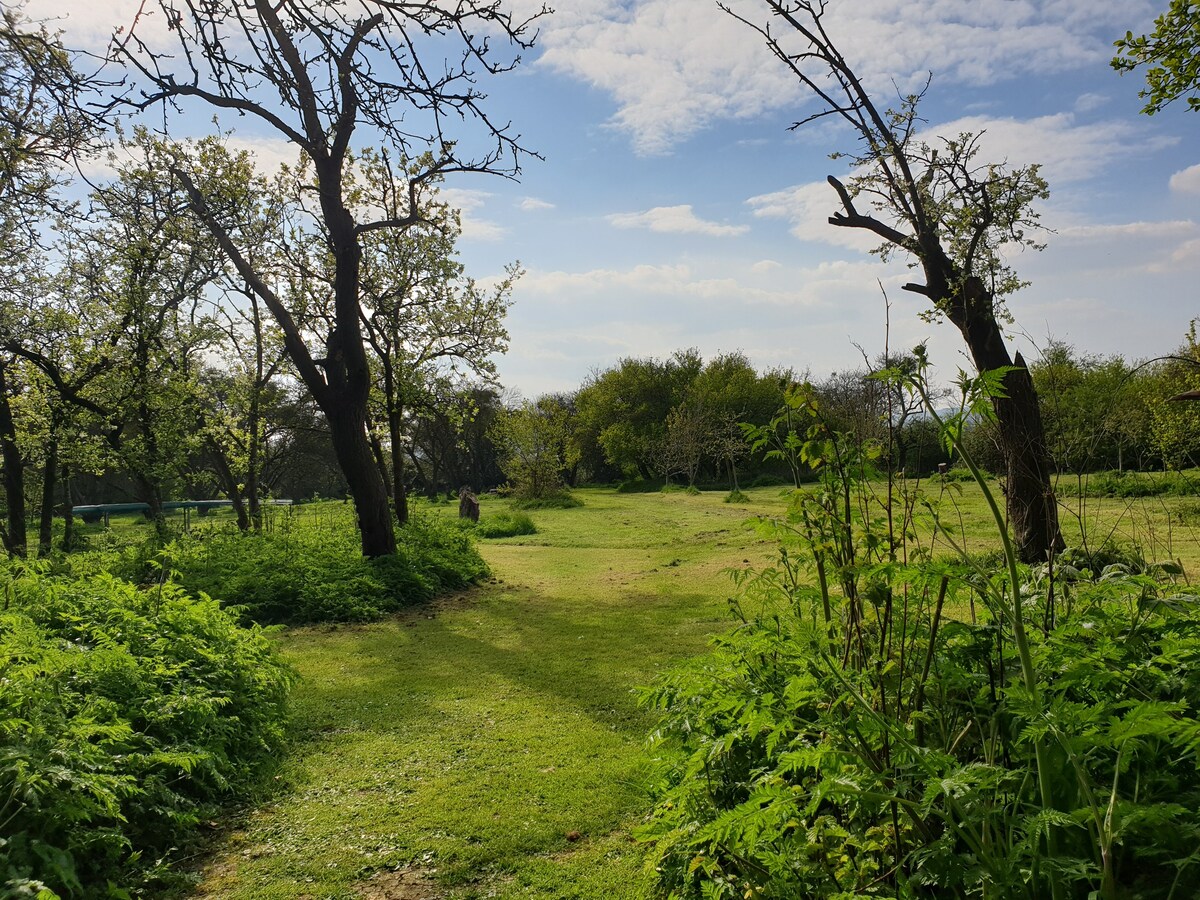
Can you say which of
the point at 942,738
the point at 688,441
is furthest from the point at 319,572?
the point at 688,441

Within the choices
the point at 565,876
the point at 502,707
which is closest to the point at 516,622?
the point at 502,707

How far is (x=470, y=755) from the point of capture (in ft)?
14.9

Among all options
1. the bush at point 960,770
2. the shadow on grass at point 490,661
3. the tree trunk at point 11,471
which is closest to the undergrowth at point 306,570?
the shadow on grass at point 490,661

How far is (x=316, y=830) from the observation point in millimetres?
3602

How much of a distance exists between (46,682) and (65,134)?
190 inches

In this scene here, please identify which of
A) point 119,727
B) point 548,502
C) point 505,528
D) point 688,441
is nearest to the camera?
point 119,727

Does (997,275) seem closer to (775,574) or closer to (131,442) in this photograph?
(775,574)

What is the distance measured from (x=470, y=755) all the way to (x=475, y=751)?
7 centimetres

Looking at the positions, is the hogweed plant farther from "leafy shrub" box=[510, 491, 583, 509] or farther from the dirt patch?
"leafy shrub" box=[510, 491, 583, 509]

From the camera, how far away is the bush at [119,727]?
2.69m

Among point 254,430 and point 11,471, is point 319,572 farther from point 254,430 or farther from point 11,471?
point 254,430

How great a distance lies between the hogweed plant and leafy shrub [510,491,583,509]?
26.7m

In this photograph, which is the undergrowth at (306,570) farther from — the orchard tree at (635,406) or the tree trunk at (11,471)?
the orchard tree at (635,406)

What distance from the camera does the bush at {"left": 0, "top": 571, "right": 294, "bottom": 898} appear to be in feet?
8.82
